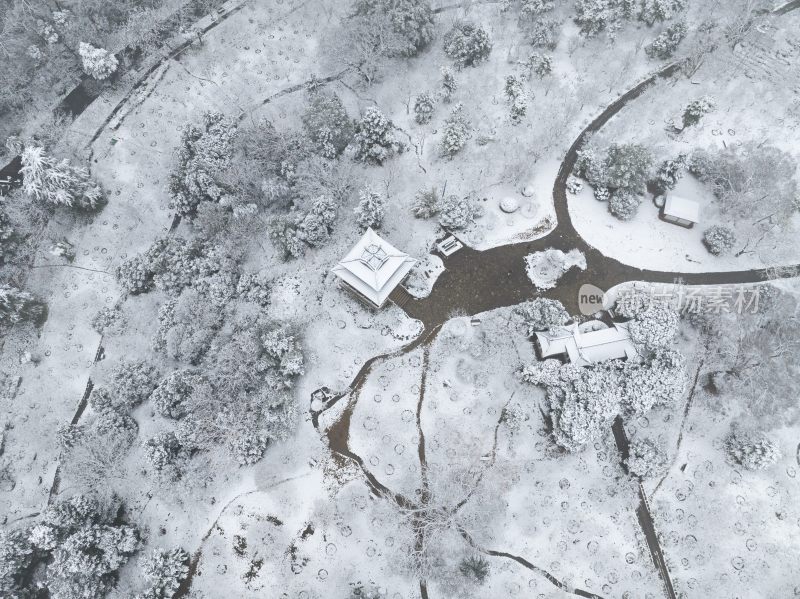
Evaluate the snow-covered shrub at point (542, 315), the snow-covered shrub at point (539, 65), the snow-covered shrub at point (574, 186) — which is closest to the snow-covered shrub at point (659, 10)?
the snow-covered shrub at point (539, 65)

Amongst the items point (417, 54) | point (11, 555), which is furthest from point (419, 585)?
point (417, 54)

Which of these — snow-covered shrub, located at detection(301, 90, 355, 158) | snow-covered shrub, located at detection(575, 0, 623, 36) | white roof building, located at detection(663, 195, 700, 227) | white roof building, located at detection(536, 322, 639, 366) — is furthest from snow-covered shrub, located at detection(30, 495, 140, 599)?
snow-covered shrub, located at detection(575, 0, 623, 36)

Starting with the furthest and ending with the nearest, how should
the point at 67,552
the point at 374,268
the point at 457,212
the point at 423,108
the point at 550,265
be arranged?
the point at 423,108 → the point at 457,212 → the point at 550,265 → the point at 374,268 → the point at 67,552

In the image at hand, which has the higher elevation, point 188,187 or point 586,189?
point 188,187

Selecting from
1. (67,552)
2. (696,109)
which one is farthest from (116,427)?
(696,109)

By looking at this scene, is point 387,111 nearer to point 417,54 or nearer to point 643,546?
point 417,54

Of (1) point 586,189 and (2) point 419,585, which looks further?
(1) point 586,189

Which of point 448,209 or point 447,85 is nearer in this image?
point 448,209

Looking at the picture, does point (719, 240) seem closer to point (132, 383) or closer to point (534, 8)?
point (534, 8)
